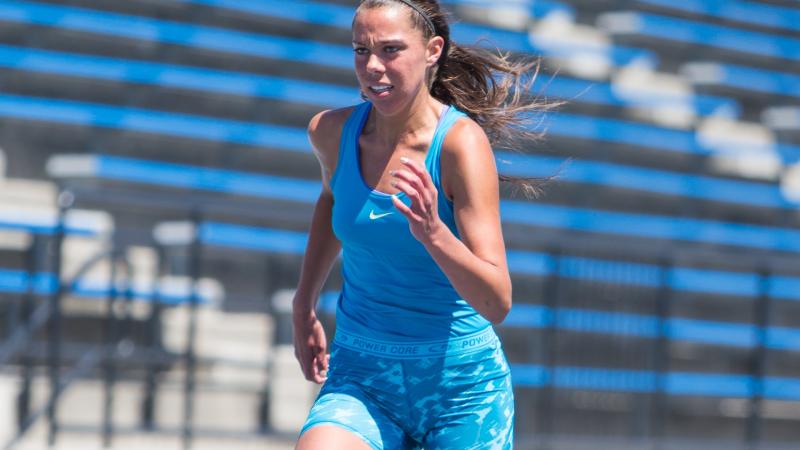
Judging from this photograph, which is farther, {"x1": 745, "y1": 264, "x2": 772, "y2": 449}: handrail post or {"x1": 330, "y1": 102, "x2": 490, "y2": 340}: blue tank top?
{"x1": 745, "y1": 264, "x2": 772, "y2": 449}: handrail post

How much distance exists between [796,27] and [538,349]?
8268mm

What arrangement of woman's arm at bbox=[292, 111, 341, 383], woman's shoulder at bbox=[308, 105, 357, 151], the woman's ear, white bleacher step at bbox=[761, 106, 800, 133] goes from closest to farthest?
the woman's ear < woman's shoulder at bbox=[308, 105, 357, 151] < woman's arm at bbox=[292, 111, 341, 383] < white bleacher step at bbox=[761, 106, 800, 133]

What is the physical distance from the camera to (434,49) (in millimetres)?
2459

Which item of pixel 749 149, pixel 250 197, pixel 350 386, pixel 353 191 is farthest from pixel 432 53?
pixel 749 149

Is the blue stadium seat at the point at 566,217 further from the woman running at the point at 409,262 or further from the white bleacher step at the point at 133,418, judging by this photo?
the woman running at the point at 409,262

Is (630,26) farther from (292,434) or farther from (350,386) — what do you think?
(350,386)

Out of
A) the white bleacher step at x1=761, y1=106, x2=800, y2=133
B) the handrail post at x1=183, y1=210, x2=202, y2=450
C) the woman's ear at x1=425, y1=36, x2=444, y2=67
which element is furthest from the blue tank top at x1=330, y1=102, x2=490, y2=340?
the white bleacher step at x1=761, y1=106, x2=800, y2=133

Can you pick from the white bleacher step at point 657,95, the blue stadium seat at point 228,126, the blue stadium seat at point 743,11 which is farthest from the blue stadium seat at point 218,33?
the blue stadium seat at point 743,11

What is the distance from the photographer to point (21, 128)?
8352 mm

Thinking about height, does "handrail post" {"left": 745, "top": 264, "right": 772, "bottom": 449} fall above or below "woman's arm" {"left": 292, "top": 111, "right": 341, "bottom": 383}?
below

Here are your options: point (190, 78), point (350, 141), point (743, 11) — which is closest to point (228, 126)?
point (190, 78)

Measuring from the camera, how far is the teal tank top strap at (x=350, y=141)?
2.47 metres

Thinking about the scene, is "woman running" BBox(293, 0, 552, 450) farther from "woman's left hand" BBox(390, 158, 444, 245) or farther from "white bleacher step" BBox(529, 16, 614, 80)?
"white bleacher step" BBox(529, 16, 614, 80)

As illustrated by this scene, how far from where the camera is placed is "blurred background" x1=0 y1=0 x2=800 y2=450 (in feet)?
18.9
